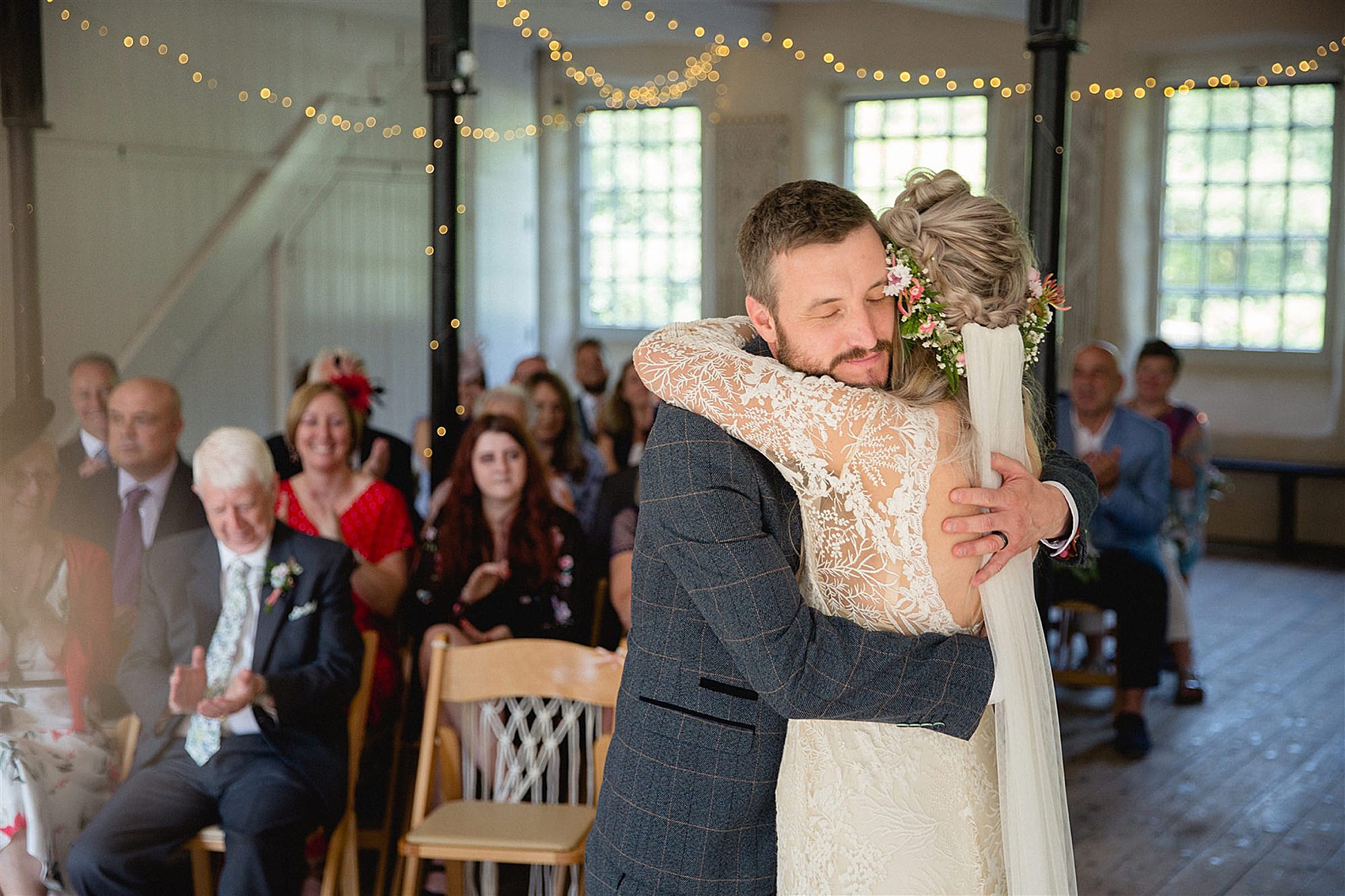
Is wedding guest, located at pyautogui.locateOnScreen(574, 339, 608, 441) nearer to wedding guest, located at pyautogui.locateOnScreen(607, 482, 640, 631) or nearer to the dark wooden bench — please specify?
wedding guest, located at pyautogui.locateOnScreen(607, 482, 640, 631)

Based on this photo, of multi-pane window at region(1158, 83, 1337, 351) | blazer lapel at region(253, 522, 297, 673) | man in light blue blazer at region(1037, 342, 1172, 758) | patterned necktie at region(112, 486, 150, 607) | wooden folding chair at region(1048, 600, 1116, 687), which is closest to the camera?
blazer lapel at region(253, 522, 297, 673)

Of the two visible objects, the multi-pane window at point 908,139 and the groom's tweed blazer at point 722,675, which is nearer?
the groom's tweed blazer at point 722,675

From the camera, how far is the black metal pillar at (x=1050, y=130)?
3.99 metres

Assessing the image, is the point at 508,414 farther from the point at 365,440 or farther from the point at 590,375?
the point at 590,375

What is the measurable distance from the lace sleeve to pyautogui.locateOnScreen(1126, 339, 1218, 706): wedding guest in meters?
4.30

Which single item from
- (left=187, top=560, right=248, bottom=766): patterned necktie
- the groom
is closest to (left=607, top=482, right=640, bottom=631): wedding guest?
(left=187, top=560, right=248, bottom=766): patterned necktie

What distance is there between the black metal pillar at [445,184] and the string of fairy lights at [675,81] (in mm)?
3194

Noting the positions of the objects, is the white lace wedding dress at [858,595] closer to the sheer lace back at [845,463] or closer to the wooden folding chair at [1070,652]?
the sheer lace back at [845,463]

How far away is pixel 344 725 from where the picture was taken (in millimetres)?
3367

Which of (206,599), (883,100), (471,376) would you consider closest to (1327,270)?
(883,100)

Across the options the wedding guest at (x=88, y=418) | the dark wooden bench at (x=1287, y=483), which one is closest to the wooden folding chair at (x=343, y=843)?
the wedding guest at (x=88, y=418)

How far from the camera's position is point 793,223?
65.4 inches

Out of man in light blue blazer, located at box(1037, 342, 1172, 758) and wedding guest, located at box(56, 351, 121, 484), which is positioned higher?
wedding guest, located at box(56, 351, 121, 484)

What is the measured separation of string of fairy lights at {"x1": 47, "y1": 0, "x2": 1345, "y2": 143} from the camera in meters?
8.44
